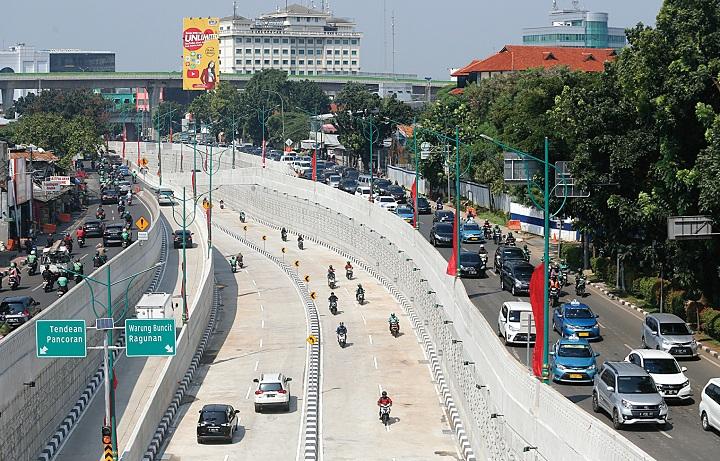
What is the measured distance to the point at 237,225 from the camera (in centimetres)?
12588

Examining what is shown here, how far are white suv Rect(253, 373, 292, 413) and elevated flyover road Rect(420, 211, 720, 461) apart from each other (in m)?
9.46

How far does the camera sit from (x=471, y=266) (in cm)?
6769

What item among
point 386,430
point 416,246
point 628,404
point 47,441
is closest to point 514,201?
point 416,246

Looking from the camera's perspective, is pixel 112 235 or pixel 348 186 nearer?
pixel 112 235

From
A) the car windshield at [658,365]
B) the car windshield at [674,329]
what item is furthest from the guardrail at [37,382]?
the car windshield at [674,329]

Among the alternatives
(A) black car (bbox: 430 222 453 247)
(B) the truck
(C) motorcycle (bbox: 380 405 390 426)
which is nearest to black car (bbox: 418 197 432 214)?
(A) black car (bbox: 430 222 453 247)

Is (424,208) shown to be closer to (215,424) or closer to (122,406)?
(122,406)

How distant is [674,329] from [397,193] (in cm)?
5930

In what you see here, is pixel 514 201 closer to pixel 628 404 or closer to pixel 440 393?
pixel 440 393

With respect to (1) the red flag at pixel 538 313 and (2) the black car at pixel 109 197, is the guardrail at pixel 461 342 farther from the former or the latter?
(2) the black car at pixel 109 197

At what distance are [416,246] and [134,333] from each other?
28.4m

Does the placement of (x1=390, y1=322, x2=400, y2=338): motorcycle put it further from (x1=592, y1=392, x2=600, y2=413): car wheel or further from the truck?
(x1=592, y1=392, x2=600, y2=413): car wheel

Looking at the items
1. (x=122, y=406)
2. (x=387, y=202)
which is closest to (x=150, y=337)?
(x=122, y=406)

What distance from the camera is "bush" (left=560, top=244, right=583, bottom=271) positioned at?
72.8 meters
